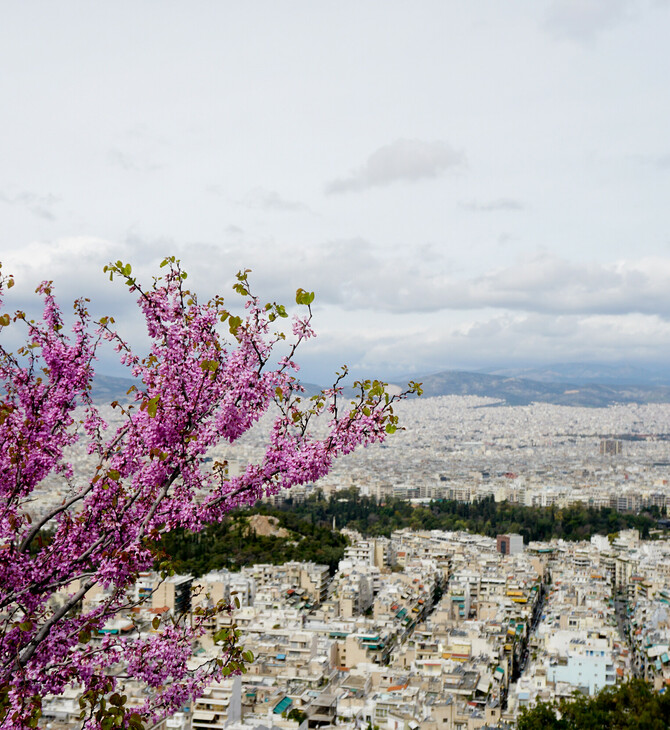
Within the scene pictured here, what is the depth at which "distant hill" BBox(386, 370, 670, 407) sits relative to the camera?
487 feet

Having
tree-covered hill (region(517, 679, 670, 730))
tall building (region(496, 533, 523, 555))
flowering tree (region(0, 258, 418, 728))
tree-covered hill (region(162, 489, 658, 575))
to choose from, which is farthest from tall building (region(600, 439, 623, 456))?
flowering tree (region(0, 258, 418, 728))

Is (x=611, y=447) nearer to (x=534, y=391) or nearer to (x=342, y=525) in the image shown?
(x=342, y=525)

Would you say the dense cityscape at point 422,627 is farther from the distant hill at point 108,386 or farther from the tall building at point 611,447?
the distant hill at point 108,386

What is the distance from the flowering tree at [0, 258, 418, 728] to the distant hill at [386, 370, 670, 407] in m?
144

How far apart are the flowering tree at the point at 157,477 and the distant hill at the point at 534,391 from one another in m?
144

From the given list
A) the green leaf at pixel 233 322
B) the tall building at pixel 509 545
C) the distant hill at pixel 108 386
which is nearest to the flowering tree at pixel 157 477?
the green leaf at pixel 233 322

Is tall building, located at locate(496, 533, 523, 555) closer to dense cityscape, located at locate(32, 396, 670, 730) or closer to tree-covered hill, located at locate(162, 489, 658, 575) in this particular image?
dense cityscape, located at locate(32, 396, 670, 730)

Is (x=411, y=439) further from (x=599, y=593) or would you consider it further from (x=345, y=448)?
(x=345, y=448)

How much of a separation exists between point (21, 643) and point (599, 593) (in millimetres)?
19627

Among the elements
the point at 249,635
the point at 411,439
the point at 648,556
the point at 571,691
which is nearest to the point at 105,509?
the point at 571,691

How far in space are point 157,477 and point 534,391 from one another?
15820cm

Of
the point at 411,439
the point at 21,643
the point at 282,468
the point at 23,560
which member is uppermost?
the point at 282,468

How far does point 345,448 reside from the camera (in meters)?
2.61

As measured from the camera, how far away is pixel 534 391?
156375mm
